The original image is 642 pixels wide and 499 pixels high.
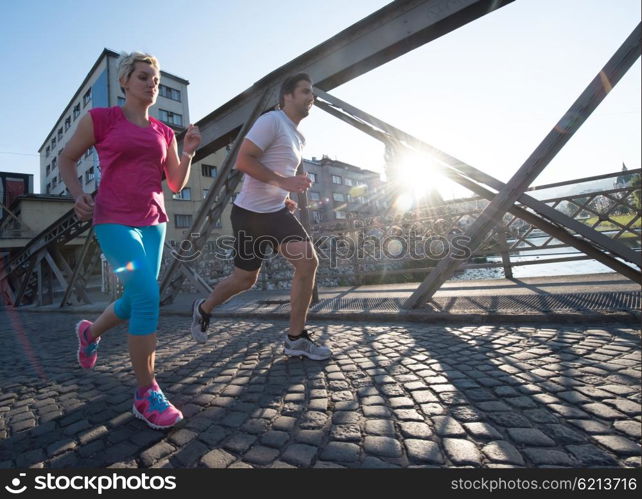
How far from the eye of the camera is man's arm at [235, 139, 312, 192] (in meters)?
2.36

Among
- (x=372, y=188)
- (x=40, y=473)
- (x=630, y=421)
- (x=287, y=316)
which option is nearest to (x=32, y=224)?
(x=287, y=316)

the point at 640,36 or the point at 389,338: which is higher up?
the point at 640,36

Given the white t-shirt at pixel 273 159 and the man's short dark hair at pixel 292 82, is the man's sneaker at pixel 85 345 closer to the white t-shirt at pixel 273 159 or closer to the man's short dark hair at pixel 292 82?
→ the white t-shirt at pixel 273 159

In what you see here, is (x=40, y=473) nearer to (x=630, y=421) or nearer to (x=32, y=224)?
(x=630, y=421)

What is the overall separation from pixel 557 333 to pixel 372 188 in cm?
6563

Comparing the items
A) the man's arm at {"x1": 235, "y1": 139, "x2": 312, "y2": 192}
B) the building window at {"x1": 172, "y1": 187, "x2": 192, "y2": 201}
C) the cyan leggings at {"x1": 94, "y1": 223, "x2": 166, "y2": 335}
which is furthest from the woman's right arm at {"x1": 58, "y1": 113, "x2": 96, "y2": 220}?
the building window at {"x1": 172, "y1": 187, "x2": 192, "y2": 201}

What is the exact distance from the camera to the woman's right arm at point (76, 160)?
1721 millimetres

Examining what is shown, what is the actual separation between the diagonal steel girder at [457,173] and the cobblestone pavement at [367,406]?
0.62 metres

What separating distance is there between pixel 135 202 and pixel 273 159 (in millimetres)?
1069

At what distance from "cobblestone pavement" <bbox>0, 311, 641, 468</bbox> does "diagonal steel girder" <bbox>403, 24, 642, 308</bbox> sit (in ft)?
2.93

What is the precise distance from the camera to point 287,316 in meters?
4.17

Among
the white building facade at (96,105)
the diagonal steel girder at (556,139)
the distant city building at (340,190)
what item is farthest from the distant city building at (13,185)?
the diagonal steel girder at (556,139)

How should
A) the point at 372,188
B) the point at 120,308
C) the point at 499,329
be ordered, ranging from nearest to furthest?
1. the point at 120,308
2. the point at 499,329
3. the point at 372,188

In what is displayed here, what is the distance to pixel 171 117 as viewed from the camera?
34312 mm
